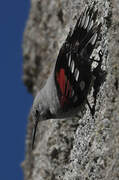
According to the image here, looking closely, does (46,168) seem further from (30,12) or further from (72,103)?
(30,12)

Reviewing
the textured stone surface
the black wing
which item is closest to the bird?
the black wing

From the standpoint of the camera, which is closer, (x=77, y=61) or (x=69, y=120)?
(x=77, y=61)

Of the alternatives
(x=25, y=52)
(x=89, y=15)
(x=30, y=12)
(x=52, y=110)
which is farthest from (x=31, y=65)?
(x=89, y=15)

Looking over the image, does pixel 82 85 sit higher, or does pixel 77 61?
pixel 77 61

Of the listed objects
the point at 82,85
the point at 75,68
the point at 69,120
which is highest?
the point at 75,68

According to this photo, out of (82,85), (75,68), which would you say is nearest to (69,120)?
(82,85)

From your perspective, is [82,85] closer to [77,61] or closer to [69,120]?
[77,61]

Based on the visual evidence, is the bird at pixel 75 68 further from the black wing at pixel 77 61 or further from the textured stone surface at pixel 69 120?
the textured stone surface at pixel 69 120
